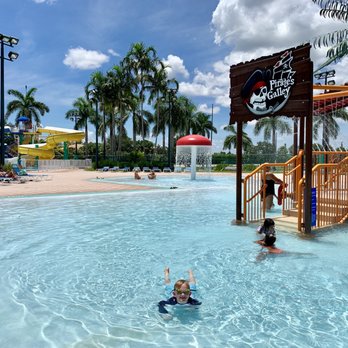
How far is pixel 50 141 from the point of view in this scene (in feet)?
158

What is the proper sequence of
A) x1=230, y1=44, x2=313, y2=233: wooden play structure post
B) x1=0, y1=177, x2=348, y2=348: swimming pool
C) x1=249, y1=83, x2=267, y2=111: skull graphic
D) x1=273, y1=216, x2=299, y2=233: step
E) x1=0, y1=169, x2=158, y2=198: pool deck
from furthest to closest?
x1=0, y1=169, x2=158, y2=198: pool deck, x1=249, y1=83, x2=267, y2=111: skull graphic, x1=273, y1=216, x2=299, y2=233: step, x1=230, y1=44, x2=313, y2=233: wooden play structure post, x1=0, y1=177, x2=348, y2=348: swimming pool

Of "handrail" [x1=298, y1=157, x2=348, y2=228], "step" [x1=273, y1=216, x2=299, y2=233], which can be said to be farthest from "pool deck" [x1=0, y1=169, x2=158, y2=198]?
"handrail" [x1=298, y1=157, x2=348, y2=228]

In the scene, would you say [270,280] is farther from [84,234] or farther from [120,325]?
[84,234]

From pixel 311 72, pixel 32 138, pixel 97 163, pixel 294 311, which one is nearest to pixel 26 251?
pixel 294 311

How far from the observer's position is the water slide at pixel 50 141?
47.5 m

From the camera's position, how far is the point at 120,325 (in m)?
3.83

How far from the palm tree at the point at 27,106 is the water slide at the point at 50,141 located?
29.6 feet

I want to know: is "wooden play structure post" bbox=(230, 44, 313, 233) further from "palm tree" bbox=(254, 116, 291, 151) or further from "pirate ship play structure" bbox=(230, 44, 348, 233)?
"palm tree" bbox=(254, 116, 291, 151)

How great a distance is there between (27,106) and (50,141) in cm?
1259

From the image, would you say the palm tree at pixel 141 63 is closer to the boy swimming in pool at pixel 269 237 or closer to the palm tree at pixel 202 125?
the palm tree at pixel 202 125

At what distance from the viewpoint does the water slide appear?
47.5 meters

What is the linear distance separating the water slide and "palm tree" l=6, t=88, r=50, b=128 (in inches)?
355

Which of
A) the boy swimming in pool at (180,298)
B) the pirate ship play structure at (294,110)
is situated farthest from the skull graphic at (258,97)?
the boy swimming in pool at (180,298)

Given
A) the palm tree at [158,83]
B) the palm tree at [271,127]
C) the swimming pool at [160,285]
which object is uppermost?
the palm tree at [158,83]
